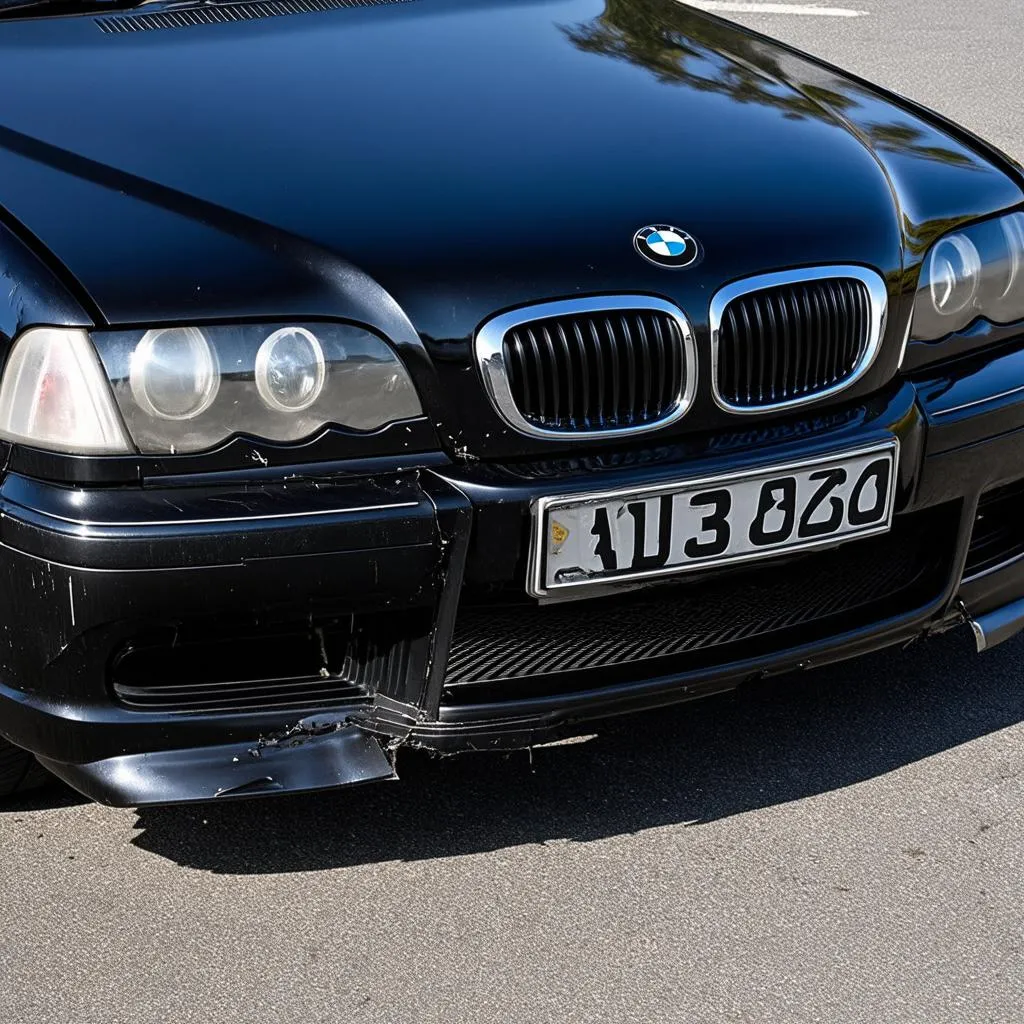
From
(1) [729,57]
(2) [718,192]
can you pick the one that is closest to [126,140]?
(2) [718,192]

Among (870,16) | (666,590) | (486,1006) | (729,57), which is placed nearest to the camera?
(486,1006)

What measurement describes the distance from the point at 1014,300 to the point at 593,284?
878 mm

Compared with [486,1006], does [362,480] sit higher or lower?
higher

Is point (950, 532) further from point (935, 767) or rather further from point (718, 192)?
point (718, 192)

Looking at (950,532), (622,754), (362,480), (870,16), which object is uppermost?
(362,480)

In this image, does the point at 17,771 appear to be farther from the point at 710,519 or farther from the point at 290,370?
the point at 710,519

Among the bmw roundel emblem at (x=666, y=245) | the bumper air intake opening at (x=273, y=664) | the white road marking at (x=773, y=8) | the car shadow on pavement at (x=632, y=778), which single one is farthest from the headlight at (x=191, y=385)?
the white road marking at (x=773, y=8)

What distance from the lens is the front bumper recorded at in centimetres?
231

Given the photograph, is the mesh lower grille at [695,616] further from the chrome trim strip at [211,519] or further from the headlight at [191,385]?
the headlight at [191,385]

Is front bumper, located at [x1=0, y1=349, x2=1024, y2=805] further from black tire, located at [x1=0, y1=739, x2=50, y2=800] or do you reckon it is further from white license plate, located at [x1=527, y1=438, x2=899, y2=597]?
black tire, located at [x1=0, y1=739, x2=50, y2=800]

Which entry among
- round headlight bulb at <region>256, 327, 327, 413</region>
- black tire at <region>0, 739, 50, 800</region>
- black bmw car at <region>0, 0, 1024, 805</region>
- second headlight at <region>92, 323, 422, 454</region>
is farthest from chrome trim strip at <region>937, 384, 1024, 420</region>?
black tire at <region>0, 739, 50, 800</region>

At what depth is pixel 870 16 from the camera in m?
9.41

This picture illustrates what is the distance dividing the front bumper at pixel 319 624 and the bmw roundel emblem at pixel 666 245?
0.27 m

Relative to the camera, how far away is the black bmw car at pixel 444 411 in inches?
92.0
